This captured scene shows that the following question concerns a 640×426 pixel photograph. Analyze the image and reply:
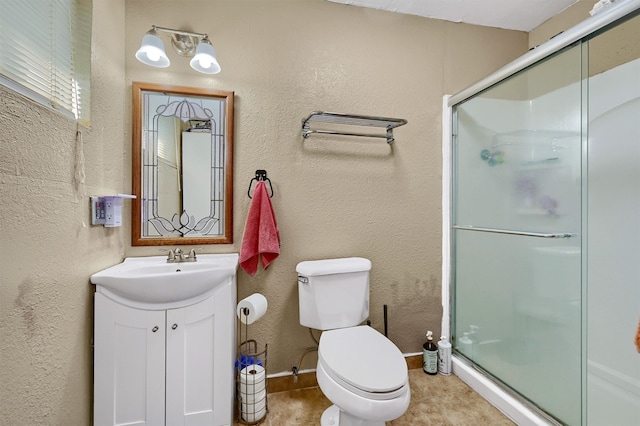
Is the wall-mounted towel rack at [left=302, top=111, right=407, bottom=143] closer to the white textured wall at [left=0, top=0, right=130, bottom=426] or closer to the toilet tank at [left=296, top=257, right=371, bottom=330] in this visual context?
the toilet tank at [left=296, top=257, right=371, bottom=330]

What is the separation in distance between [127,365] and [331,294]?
0.97m

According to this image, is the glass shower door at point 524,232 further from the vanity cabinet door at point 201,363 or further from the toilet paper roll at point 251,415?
the vanity cabinet door at point 201,363

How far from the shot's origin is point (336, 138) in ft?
5.93

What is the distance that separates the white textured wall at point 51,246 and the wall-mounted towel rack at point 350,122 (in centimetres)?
100

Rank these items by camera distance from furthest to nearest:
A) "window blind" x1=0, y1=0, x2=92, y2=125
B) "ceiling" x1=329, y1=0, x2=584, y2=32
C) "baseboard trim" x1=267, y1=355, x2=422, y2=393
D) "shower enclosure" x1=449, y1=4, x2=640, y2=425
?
1. "ceiling" x1=329, y1=0, x2=584, y2=32
2. "baseboard trim" x1=267, y1=355, x2=422, y2=393
3. "shower enclosure" x1=449, y1=4, x2=640, y2=425
4. "window blind" x1=0, y1=0, x2=92, y2=125

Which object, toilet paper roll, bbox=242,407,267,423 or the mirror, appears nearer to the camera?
toilet paper roll, bbox=242,407,267,423

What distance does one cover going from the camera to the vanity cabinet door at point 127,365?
123 cm

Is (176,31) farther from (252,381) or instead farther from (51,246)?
(252,381)

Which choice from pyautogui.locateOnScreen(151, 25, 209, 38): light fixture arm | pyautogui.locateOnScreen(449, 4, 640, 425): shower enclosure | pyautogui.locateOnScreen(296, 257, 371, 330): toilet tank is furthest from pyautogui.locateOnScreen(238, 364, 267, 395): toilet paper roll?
pyautogui.locateOnScreen(151, 25, 209, 38): light fixture arm

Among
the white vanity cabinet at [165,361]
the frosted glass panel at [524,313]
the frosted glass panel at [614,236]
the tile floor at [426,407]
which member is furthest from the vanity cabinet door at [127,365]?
the frosted glass panel at [614,236]

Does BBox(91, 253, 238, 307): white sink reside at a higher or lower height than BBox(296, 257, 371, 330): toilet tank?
higher

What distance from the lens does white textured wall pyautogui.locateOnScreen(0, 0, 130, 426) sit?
2.77ft

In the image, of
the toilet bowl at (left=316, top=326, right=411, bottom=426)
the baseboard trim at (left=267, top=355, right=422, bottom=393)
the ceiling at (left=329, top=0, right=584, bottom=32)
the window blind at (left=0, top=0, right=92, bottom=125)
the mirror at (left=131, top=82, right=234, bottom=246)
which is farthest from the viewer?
→ the ceiling at (left=329, top=0, right=584, bottom=32)

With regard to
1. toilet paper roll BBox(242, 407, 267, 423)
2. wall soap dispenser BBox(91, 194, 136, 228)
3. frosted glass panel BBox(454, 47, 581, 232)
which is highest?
frosted glass panel BBox(454, 47, 581, 232)
